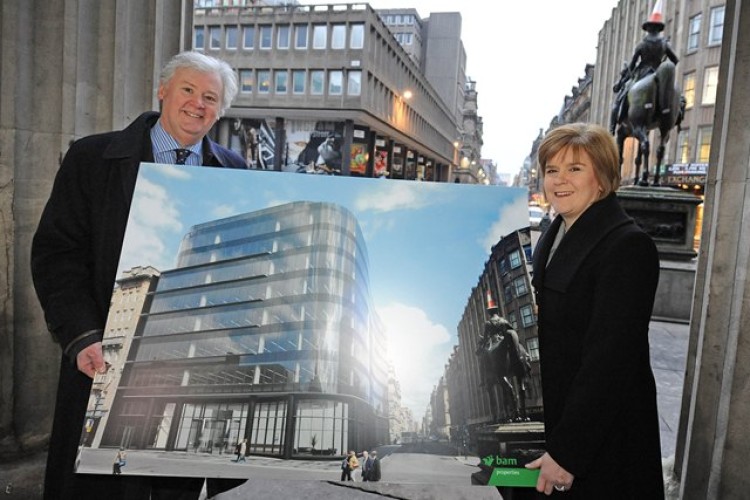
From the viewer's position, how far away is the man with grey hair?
1986 millimetres

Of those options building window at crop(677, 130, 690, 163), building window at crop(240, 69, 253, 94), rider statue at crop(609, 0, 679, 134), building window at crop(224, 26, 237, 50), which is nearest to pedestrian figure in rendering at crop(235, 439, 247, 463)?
rider statue at crop(609, 0, 679, 134)

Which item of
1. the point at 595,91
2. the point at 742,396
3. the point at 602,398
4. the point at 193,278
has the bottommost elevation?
the point at 742,396

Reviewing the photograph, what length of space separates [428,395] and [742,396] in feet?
5.59

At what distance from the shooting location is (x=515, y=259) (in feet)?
6.88

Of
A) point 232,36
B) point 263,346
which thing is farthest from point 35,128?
point 232,36

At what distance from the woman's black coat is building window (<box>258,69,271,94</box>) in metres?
43.3

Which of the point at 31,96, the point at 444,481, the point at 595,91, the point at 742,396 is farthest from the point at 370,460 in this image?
the point at 595,91

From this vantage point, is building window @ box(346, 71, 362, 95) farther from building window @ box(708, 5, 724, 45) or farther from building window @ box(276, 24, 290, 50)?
building window @ box(708, 5, 724, 45)

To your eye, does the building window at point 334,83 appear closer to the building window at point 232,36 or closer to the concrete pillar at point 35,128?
the building window at point 232,36

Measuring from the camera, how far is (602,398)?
171cm

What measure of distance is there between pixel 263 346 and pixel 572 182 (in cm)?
135

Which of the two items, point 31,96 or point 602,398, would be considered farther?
point 31,96

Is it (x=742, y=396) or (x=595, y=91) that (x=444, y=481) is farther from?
(x=595, y=91)

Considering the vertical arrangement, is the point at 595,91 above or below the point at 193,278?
above
